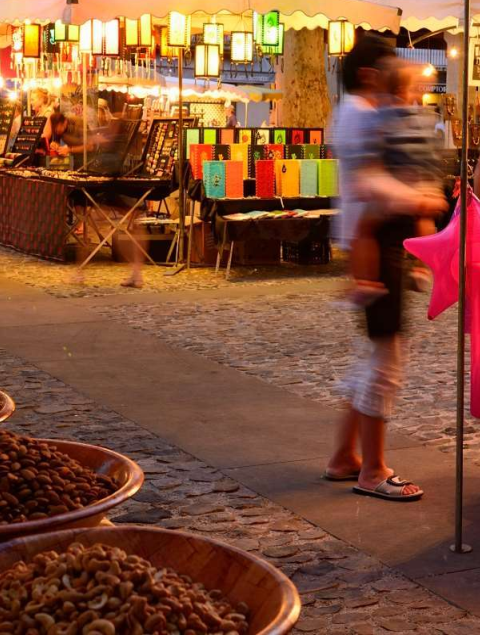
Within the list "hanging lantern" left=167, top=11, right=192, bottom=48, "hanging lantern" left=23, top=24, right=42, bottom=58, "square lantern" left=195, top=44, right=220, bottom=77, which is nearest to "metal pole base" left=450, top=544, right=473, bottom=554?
"hanging lantern" left=167, top=11, right=192, bottom=48

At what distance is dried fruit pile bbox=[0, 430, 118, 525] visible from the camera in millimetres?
2922

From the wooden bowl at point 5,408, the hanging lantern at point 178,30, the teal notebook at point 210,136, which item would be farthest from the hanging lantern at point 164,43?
the wooden bowl at point 5,408

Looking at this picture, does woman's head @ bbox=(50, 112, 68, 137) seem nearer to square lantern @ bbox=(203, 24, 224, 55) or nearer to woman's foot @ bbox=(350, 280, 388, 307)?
square lantern @ bbox=(203, 24, 224, 55)

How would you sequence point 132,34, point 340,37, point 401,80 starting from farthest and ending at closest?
point 132,34, point 340,37, point 401,80

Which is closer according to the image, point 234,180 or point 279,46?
point 234,180

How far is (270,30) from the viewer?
14.9 meters

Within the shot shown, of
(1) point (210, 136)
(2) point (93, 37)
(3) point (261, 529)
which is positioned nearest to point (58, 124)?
(2) point (93, 37)

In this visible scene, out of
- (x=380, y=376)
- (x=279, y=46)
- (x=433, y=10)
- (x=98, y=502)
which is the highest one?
(x=433, y=10)

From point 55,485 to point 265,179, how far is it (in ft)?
32.0

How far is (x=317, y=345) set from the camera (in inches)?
344

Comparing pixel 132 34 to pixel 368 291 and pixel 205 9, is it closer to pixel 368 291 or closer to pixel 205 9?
pixel 205 9

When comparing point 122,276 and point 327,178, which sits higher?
point 327,178

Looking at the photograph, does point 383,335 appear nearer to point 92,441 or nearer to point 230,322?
point 92,441

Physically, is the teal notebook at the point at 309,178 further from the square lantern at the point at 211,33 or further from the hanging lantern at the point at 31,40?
the hanging lantern at the point at 31,40
